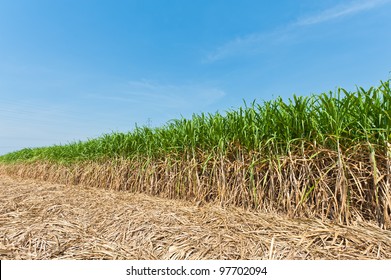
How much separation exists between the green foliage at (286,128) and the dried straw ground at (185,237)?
811mm

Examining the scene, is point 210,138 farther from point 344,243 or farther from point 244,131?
point 344,243

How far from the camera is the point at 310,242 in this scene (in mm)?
1736

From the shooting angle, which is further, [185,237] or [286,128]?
[286,128]

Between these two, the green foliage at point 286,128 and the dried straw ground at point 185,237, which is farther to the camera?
the green foliage at point 286,128

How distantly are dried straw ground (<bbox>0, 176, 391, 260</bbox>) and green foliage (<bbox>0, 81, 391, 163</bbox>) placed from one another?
0.81 metres

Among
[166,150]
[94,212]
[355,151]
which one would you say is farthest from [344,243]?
[166,150]

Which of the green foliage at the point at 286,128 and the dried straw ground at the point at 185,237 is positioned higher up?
the green foliage at the point at 286,128

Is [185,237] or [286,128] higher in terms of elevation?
[286,128]

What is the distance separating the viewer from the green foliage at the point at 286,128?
233 centimetres

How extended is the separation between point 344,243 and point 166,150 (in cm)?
297

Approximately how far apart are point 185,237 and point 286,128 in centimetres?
163

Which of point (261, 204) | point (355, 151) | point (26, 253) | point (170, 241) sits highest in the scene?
point (355, 151)

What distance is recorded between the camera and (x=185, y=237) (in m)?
1.92
